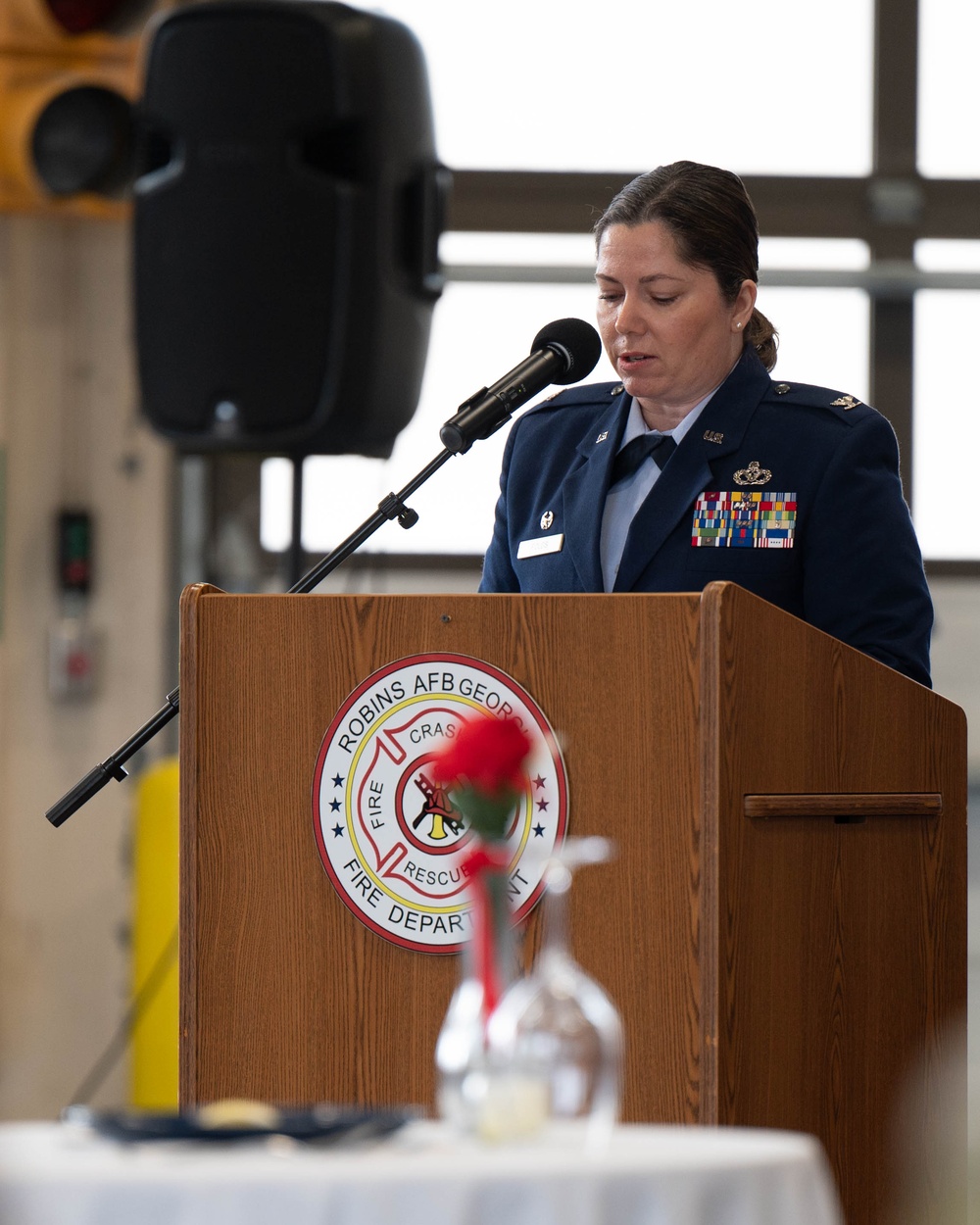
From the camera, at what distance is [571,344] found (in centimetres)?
184

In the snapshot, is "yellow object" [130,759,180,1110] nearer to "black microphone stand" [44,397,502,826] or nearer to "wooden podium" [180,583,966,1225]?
"black microphone stand" [44,397,502,826]

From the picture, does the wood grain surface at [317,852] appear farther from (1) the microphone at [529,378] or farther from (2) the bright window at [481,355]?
(2) the bright window at [481,355]

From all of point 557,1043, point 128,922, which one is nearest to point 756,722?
point 557,1043

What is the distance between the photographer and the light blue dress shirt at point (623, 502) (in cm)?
200

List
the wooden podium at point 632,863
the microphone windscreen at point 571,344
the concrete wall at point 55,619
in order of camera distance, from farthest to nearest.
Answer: the concrete wall at point 55,619 < the microphone windscreen at point 571,344 < the wooden podium at point 632,863

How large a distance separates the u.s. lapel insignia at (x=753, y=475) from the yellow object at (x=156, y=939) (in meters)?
2.22

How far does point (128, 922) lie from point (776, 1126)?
2.96m

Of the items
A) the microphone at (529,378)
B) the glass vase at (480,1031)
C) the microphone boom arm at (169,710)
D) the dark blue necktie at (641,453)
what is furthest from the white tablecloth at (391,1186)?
the dark blue necktie at (641,453)

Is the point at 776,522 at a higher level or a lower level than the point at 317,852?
higher

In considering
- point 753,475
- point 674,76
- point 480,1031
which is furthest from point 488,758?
point 674,76

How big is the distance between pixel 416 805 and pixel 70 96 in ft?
8.69

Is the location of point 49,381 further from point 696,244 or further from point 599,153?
point 696,244

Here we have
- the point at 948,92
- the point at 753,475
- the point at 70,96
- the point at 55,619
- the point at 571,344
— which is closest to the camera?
the point at 571,344

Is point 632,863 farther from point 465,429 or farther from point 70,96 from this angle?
point 70,96
